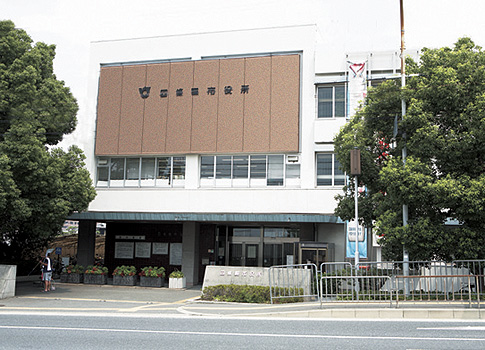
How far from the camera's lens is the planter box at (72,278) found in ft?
87.9

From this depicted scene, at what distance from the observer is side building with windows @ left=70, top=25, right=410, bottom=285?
25.1 m

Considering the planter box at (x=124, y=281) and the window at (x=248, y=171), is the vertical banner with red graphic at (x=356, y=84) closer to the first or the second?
the window at (x=248, y=171)

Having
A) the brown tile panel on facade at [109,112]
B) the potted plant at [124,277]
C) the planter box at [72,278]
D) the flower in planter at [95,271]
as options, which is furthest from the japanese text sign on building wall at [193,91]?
the planter box at [72,278]

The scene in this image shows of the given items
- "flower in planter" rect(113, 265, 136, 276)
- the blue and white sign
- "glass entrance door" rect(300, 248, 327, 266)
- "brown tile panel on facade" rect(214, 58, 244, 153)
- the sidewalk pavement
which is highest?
"brown tile panel on facade" rect(214, 58, 244, 153)

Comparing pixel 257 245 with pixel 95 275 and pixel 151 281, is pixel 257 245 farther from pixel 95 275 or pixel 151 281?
pixel 95 275

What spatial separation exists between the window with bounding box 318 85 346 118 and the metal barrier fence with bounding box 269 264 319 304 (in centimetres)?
1008

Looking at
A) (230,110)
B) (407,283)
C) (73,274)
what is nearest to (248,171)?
(230,110)

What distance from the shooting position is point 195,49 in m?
27.6

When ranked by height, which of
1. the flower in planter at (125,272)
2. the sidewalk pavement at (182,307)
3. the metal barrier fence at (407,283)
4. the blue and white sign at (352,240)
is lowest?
the sidewalk pavement at (182,307)

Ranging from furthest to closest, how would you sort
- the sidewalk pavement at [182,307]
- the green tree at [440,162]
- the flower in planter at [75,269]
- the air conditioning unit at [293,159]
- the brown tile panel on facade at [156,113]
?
the brown tile panel on facade at [156,113] < the flower in planter at [75,269] < the air conditioning unit at [293,159] < the green tree at [440,162] < the sidewalk pavement at [182,307]

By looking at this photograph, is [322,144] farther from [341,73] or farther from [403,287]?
[403,287]

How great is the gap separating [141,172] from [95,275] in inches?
230

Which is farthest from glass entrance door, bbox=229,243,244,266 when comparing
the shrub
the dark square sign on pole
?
the dark square sign on pole

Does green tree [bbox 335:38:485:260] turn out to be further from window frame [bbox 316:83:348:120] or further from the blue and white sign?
window frame [bbox 316:83:348:120]
